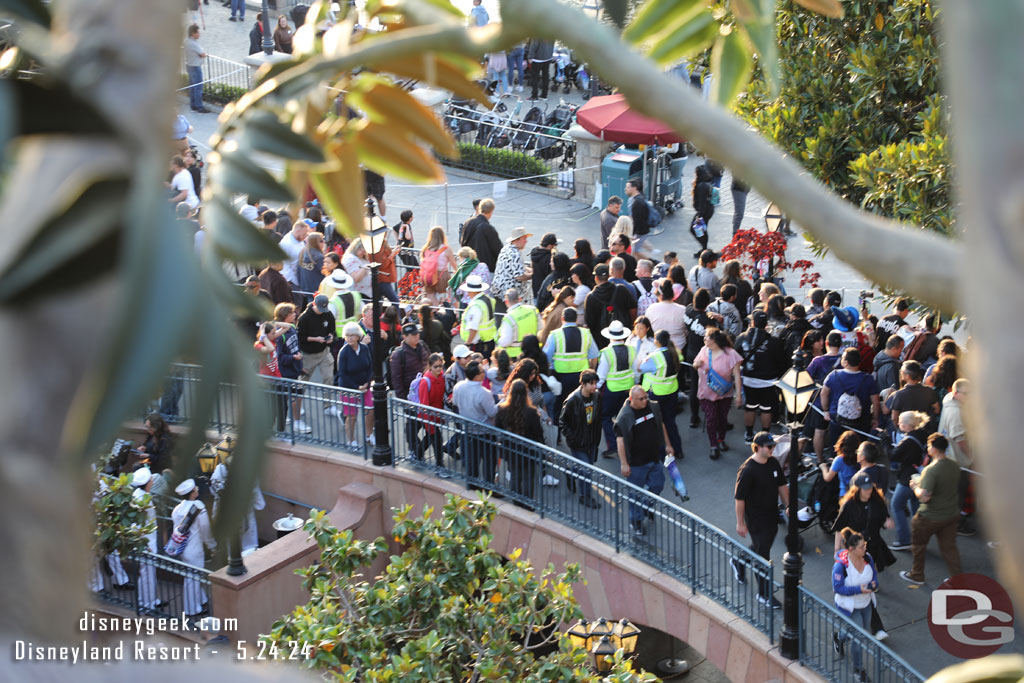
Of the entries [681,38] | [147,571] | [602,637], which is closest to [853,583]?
[602,637]

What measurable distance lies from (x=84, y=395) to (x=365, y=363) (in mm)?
12691

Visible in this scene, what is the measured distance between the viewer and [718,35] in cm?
222

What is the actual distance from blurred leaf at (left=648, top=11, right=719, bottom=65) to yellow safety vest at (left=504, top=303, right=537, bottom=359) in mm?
10730

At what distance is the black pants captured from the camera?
27297 millimetres

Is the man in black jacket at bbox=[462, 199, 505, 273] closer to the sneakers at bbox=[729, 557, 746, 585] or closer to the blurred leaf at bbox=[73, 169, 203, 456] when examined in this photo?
the sneakers at bbox=[729, 557, 746, 585]

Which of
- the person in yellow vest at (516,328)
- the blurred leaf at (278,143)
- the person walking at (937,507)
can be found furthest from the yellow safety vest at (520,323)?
the blurred leaf at (278,143)

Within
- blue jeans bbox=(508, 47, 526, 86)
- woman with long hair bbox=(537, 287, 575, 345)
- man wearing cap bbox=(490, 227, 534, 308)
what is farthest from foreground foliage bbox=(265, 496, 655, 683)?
blue jeans bbox=(508, 47, 526, 86)

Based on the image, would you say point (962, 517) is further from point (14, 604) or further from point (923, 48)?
point (14, 604)

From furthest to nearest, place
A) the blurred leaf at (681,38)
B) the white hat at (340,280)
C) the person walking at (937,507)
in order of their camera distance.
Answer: the white hat at (340,280)
the person walking at (937,507)
the blurred leaf at (681,38)


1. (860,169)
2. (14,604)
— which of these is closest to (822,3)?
(14,604)

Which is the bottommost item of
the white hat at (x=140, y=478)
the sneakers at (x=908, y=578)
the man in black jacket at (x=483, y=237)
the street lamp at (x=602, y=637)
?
the sneakers at (x=908, y=578)

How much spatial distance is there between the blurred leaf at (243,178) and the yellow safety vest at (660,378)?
10.5m

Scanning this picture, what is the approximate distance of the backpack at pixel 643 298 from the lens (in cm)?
1401

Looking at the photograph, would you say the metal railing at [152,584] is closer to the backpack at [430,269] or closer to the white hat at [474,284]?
the white hat at [474,284]
